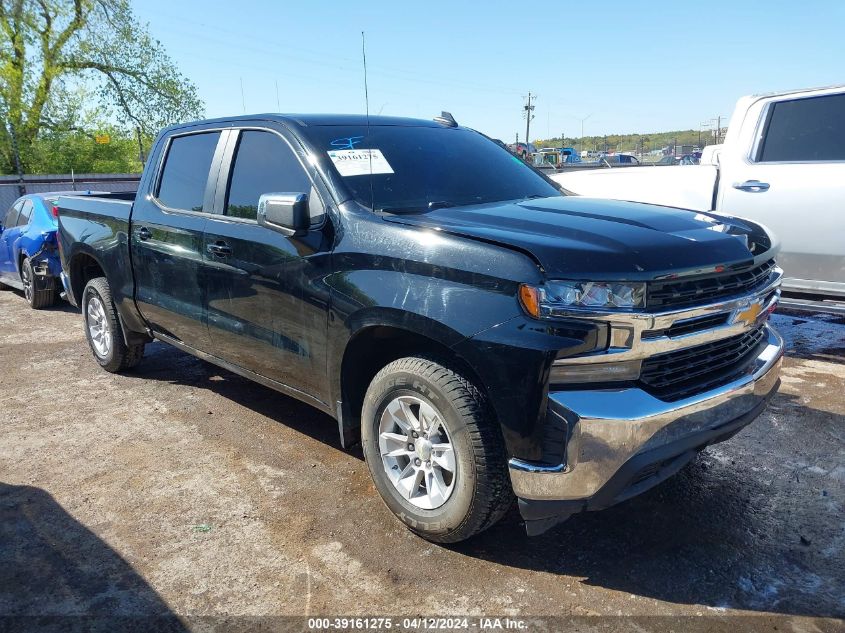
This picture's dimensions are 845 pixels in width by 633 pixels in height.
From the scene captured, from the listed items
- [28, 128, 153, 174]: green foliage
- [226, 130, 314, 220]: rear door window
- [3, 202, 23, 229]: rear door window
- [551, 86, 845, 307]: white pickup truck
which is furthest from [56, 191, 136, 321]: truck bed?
[28, 128, 153, 174]: green foliage

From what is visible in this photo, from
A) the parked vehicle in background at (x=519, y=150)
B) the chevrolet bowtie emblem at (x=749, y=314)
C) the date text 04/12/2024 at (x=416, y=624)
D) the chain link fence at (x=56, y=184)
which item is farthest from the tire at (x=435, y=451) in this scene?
the chain link fence at (x=56, y=184)

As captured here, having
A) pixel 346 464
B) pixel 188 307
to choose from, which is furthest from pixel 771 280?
pixel 188 307

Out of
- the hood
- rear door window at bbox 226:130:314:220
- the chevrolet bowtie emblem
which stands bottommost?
the chevrolet bowtie emblem

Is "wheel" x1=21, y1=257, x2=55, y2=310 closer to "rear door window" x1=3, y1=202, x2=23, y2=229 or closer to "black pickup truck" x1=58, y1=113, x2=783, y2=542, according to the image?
"rear door window" x1=3, y1=202, x2=23, y2=229

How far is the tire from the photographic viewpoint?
2.70 m

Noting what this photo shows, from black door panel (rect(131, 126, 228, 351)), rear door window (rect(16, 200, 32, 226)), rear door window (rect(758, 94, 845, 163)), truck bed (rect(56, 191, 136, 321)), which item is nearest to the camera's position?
black door panel (rect(131, 126, 228, 351))

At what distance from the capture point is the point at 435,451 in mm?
2916

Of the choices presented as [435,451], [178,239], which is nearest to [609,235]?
[435,451]

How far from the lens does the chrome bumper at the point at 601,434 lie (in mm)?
2426

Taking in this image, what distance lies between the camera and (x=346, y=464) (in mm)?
3893

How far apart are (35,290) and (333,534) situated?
740 cm

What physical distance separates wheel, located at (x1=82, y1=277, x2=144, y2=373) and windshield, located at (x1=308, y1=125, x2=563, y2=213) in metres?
2.76

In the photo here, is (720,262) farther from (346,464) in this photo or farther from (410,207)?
(346,464)

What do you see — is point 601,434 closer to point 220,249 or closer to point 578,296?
point 578,296
